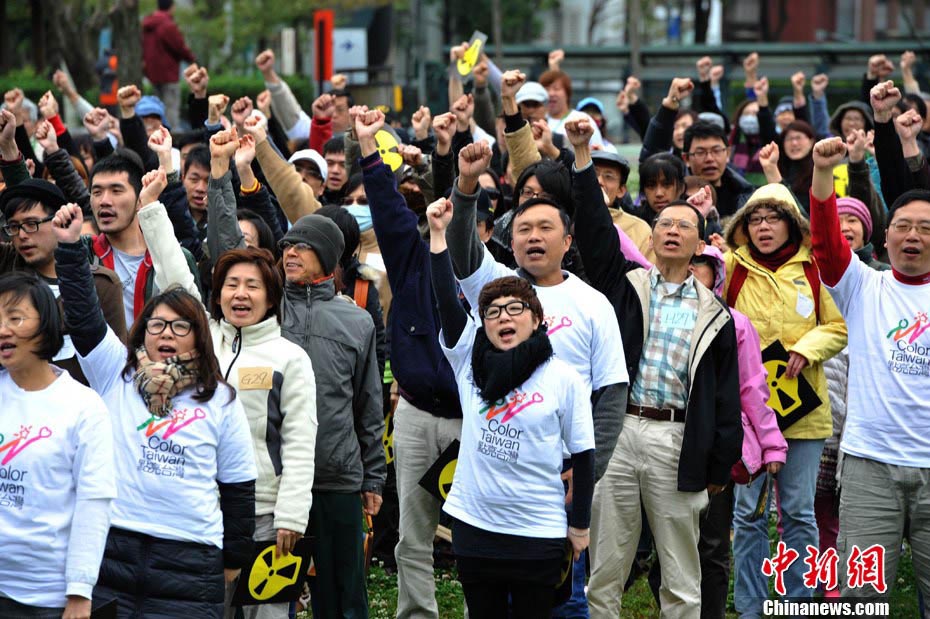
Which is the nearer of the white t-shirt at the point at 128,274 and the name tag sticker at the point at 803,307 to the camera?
the white t-shirt at the point at 128,274

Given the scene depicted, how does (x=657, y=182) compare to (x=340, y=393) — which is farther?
(x=657, y=182)

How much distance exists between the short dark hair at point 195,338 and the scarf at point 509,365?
991 mm

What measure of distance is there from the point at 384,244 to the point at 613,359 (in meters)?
1.22

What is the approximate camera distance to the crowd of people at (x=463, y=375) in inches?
193

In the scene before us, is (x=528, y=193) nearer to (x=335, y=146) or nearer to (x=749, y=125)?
(x=335, y=146)

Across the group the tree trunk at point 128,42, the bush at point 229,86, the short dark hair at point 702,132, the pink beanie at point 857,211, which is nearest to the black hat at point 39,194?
the pink beanie at point 857,211

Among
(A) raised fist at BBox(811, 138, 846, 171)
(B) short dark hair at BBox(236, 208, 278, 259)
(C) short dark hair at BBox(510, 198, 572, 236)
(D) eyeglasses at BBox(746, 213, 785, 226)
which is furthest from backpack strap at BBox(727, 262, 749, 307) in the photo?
(B) short dark hair at BBox(236, 208, 278, 259)

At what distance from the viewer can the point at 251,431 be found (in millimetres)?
5695

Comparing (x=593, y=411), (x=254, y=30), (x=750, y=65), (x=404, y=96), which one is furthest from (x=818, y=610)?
(x=254, y=30)

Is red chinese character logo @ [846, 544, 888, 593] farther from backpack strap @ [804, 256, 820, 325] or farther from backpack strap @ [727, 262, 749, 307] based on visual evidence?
backpack strap @ [727, 262, 749, 307]

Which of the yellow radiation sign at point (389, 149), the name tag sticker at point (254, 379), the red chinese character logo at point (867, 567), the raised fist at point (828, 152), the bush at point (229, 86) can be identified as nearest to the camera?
the name tag sticker at point (254, 379)

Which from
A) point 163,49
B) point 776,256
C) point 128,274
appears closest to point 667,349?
point 776,256

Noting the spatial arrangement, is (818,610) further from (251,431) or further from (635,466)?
(251,431)

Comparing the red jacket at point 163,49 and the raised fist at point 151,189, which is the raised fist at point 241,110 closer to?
the raised fist at point 151,189
